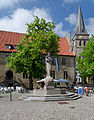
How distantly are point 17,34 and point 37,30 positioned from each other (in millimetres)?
14364

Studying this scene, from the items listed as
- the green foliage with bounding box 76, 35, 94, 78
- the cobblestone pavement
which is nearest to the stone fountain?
the cobblestone pavement

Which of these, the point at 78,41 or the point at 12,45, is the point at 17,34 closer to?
the point at 12,45

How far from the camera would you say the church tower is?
45000 millimetres

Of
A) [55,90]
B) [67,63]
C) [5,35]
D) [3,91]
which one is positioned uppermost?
[5,35]

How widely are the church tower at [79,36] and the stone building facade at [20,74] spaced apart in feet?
19.4

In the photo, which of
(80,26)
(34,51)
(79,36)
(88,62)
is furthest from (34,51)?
(80,26)

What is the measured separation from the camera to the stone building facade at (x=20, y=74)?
3151 cm

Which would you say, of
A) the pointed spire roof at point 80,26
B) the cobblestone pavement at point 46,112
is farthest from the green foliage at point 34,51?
the pointed spire roof at point 80,26

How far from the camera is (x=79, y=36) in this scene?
47375mm

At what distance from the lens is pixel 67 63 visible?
36812 mm

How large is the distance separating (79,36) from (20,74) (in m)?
25.5

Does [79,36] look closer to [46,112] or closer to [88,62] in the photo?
[88,62]

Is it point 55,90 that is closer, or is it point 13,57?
point 55,90

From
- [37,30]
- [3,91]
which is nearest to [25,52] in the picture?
[37,30]
